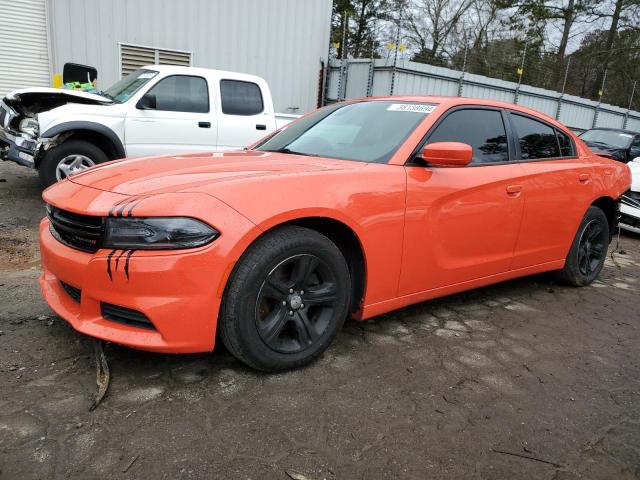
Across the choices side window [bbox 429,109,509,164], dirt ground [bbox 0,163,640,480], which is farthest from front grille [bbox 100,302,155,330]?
side window [bbox 429,109,509,164]

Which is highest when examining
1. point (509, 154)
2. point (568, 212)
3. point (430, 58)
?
point (430, 58)

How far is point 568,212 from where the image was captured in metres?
4.07

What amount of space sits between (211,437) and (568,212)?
3.31 metres

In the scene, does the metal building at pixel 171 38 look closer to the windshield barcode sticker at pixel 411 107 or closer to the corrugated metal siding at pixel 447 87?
the corrugated metal siding at pixel 447 87

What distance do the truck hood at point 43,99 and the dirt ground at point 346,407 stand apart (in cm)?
370

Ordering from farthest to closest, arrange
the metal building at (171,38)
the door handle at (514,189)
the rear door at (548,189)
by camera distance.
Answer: the metal building at (171,38), the rear door at (548,189), the door handle at (514,189)

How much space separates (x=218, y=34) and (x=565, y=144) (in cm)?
976

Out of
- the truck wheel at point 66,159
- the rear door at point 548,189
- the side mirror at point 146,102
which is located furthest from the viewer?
the side mirror at point 146,102

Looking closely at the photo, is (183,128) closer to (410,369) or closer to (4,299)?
(4,299)

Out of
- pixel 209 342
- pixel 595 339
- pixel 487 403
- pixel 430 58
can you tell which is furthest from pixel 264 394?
pixel 430 58

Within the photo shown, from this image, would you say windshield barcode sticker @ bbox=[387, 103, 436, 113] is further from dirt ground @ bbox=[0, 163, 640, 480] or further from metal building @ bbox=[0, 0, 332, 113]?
metal building @ bbox=[0, 0, 332, 113]

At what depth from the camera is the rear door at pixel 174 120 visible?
6.61 metres

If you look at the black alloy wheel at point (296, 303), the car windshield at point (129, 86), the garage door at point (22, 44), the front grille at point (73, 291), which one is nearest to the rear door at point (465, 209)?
the black alloy wheel at point (296, 303)

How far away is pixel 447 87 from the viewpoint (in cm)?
1461
